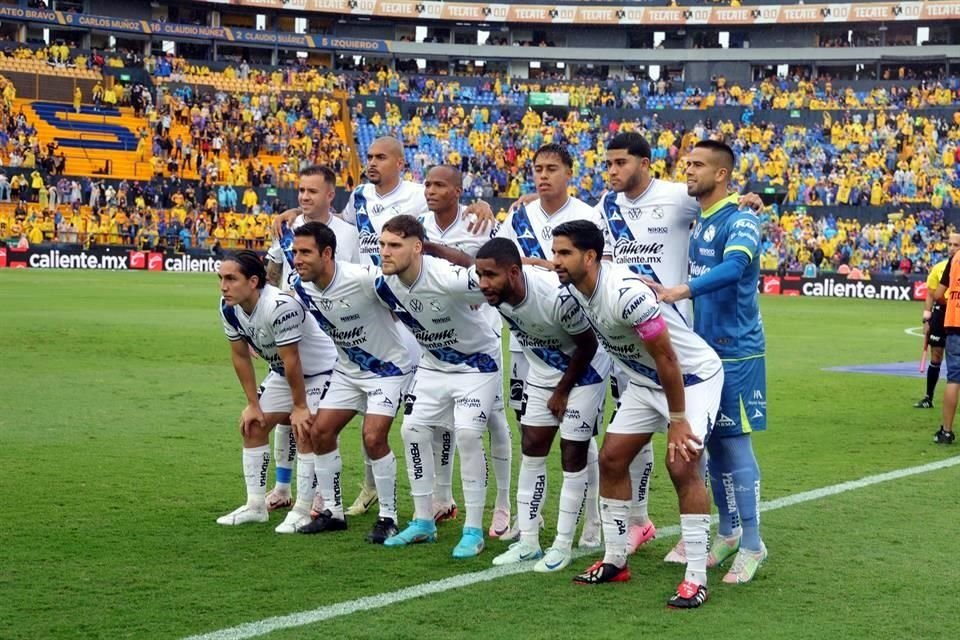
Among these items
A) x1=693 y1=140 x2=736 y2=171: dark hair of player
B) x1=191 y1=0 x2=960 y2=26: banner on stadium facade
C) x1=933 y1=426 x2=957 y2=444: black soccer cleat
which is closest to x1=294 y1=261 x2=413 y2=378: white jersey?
x1=693 y1=140 x2=736 y2=171: dark hair of player

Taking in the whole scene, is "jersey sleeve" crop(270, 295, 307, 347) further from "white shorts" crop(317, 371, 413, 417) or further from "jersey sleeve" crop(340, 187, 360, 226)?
"jersey sleeve" crop(340, 187, 360, 226)

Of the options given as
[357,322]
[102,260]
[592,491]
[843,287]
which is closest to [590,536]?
[592,491]

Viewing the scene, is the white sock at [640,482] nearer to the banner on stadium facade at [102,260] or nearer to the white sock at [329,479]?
the white sock at [329,479]

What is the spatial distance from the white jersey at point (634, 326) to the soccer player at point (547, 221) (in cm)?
119

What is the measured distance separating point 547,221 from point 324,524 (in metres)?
2.45

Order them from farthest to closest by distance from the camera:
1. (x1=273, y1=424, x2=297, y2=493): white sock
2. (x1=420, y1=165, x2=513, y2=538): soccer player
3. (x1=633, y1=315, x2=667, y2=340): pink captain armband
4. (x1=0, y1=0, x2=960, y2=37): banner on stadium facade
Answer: (x1=0, y1=0, x2=960, y2=37): banner on stadium facade, (x1=273, y1=424, x2=297, y2=493): white sock, (x1=420, y1=165, x2=513, y2=538): soccer player, (x1=633, y1=315, x2=667, y2=340): pink captain armband

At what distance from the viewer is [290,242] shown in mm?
9539

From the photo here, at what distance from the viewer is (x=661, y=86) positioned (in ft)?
210

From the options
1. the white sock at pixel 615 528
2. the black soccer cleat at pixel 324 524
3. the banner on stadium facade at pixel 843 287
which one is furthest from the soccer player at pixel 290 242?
the banner on stadium facade at pixel 843 287

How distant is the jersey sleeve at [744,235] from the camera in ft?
22.2

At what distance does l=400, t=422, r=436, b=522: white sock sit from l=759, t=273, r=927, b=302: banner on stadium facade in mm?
36952

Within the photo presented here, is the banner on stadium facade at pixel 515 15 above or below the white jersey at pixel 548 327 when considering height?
above

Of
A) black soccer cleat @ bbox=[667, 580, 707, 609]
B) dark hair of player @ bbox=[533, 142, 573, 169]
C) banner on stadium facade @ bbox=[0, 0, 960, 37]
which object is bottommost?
black soccer cleat @ bbox=[667, 580, 707, 609]

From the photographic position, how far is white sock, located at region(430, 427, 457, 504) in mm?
8742
